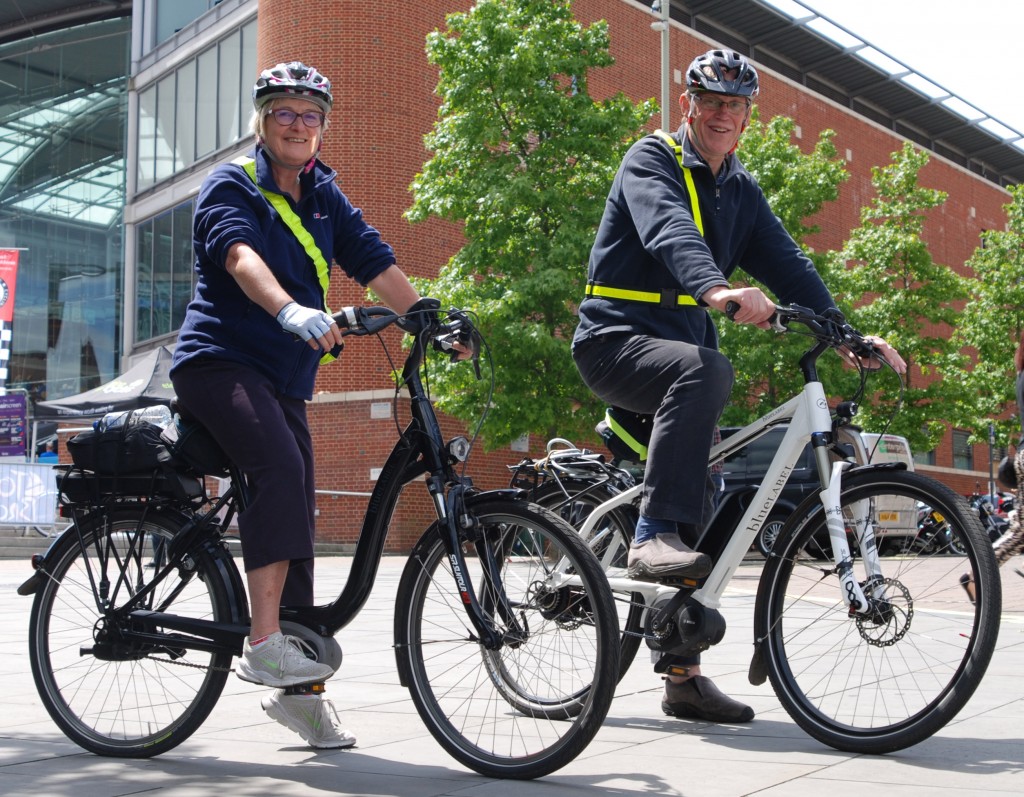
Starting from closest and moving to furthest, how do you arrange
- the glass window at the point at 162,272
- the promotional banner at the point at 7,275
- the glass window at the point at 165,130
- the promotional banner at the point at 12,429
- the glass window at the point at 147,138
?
the promotional banner at the point at 12,429, the promotional banner at the point at 7,275, the glass window at the point at 162,272, the glass window at the point at 165,130, the glass window at the point at 147,138

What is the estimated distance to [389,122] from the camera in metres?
26.3

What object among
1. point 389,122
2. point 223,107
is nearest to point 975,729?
point 389,122

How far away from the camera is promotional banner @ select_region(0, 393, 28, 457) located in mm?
21609

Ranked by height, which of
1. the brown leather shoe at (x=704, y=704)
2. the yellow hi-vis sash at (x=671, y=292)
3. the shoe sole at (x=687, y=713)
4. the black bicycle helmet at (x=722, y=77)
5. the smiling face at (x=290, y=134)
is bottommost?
the shoe sole at (x=687, y=713)

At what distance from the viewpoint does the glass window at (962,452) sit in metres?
46.3

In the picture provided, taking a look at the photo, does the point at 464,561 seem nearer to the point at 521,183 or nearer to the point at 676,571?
the point at 676,571

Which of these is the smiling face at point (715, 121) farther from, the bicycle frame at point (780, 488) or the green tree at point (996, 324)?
the green tree at point (996, 324)

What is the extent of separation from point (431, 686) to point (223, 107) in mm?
27894

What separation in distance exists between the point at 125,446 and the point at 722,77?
2232 millimetres

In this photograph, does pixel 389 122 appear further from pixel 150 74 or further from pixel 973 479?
pixel 973 479

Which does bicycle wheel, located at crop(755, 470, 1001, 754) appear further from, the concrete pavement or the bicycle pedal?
the bicycle pedal

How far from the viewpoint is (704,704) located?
4.42 metres

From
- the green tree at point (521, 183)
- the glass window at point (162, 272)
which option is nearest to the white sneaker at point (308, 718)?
the green tree at point (521, 183)

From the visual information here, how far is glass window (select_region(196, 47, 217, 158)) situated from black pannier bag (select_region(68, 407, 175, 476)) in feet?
88.7
